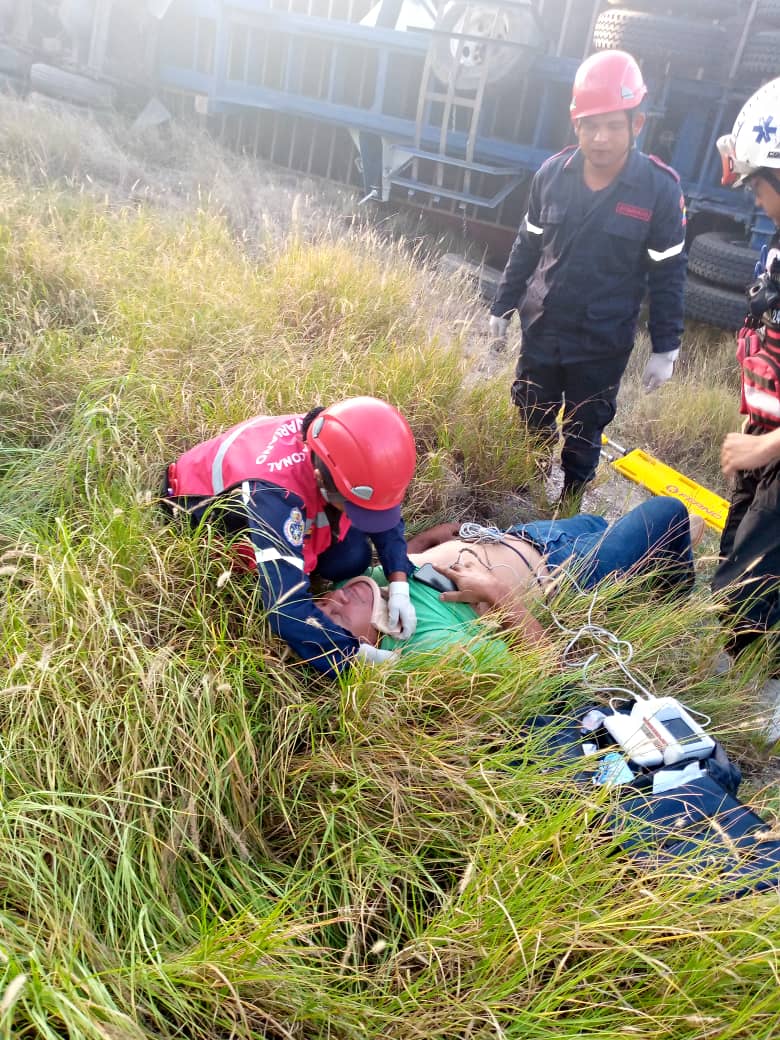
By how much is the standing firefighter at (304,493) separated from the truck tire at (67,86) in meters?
9.97

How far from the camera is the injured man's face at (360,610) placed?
107 inches

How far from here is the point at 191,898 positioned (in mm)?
1965

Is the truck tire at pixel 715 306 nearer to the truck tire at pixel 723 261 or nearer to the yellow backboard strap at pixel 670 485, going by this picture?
the truck tire at pixel 723 261

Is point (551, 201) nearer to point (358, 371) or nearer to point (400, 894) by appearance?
point (358, 371)

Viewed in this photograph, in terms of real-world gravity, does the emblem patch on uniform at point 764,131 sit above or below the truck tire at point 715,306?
above

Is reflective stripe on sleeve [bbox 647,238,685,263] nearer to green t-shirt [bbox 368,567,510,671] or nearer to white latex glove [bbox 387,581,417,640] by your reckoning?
green t-shirt [bbox 368,567,510,671]

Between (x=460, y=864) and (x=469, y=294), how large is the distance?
5586 millimetres

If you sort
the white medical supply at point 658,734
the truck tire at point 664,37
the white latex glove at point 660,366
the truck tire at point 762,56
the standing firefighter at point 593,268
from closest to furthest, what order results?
the white medical supply at point 658,734 → the standing firefighter at point 593,268 → the white latex glove at point 660,366 → the truck tire at point 762,56 → the truck tire at point 664,37

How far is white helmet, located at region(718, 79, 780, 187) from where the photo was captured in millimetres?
2760

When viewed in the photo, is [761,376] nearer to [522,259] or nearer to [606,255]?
[606,255]

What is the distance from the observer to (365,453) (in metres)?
2.49

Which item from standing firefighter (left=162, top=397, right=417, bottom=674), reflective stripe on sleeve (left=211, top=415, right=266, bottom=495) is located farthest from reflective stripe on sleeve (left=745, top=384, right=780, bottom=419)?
reflective stripe on sleeve (left=211, top=415, right=266, bottom=495)

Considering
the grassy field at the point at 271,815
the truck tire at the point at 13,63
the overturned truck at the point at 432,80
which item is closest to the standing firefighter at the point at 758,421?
the grassy field at the point at 271,815

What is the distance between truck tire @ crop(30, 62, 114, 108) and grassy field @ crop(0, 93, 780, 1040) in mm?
8748
